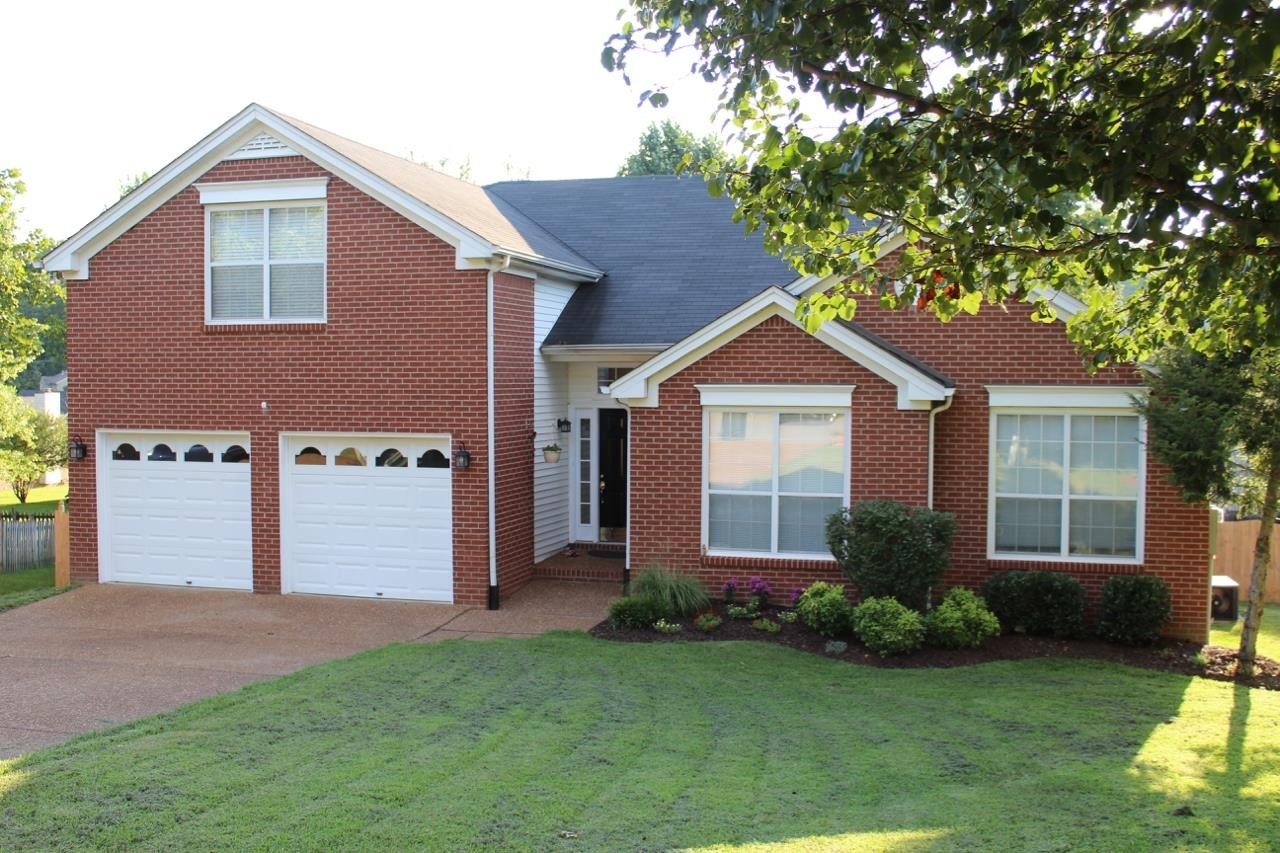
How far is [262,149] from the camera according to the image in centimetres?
1619

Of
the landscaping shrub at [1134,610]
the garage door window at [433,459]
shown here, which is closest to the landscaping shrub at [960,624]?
the landscaping shrub at [1134,610]

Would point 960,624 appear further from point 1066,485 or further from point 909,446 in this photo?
point 1066,485

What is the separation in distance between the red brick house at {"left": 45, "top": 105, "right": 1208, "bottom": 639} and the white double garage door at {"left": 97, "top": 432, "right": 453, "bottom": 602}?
4cm

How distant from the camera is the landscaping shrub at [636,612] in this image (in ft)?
45.2

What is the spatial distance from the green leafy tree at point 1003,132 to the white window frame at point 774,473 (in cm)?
532

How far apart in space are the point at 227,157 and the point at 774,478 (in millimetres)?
9078

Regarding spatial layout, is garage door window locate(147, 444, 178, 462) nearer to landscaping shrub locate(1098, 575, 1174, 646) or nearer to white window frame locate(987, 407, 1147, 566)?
white window frame locate(987, 407, 1147, 566)

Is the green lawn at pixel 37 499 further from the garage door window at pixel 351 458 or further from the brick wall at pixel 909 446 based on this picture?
the brick wall at pixel 909 446

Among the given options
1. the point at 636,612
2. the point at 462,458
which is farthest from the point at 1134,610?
the point at 462,458

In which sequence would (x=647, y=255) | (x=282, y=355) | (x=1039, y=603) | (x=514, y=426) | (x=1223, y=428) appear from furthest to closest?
1. (x=647, y=255)
2. (x=514, y=426)
3. (x=282, y=355)
4. (x=1039, y=603)
5. (x=1223, y=428)

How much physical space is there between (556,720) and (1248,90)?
707 centimetres

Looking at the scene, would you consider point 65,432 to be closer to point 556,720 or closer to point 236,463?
point 236,463

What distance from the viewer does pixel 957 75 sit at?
890 cm

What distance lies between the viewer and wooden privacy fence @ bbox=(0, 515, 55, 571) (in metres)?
19.2
